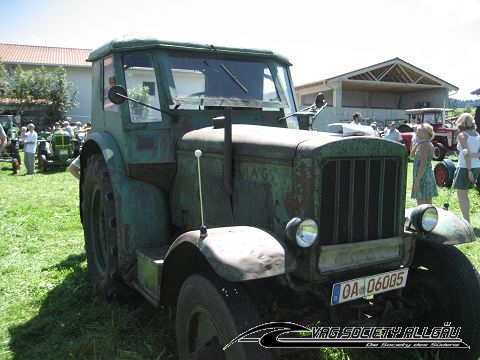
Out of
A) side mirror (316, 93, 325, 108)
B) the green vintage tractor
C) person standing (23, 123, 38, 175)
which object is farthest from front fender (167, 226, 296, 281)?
the green vintage tractor

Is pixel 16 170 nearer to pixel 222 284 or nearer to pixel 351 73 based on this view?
pixel 222 284

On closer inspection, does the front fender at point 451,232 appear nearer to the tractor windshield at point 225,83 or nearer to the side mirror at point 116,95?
the tractor windshield at point 225,83

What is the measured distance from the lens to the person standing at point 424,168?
664 cm

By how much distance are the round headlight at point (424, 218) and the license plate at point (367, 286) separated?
1.20ft

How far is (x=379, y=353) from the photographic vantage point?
3.44 metres

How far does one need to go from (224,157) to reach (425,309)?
1810mm

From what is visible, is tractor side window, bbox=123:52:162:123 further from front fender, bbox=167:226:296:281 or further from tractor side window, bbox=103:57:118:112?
front fender, bbox=167:226:296:281

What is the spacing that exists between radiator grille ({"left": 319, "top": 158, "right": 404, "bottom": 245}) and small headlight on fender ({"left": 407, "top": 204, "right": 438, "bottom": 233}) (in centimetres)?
16

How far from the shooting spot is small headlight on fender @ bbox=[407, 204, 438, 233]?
3.13 meters

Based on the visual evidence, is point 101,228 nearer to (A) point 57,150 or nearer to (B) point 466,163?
(B) point 466,163

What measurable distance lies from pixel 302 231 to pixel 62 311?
2.76 metres

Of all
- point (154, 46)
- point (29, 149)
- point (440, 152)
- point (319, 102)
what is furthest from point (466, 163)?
point (29, 149)

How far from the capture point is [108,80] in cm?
430

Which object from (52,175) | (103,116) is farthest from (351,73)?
(103,116)
